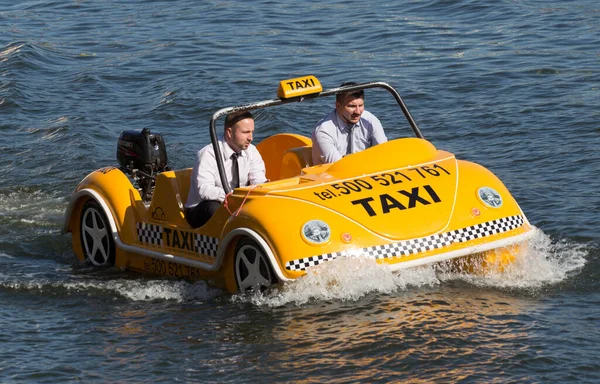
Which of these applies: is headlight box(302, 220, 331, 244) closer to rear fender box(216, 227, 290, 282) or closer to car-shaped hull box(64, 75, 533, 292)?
car-shaped hull box(64, 75, 533, 292)

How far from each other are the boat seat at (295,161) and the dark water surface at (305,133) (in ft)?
4.95

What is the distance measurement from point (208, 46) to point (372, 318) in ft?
44.2

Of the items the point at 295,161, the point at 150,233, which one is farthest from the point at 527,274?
the point at 150,233

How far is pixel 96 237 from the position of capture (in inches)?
448

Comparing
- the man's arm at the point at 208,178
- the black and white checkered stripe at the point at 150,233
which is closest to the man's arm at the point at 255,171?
the man's arm at the point at 208,178

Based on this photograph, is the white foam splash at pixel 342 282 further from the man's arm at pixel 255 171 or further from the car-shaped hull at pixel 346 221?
the man's arm at pixel 255 171

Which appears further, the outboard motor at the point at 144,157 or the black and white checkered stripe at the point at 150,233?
the outboard motor at the point at 144,157

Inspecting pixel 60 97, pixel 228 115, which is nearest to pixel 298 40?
pixel 60 97

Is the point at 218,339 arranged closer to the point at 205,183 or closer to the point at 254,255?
the point at 254,255

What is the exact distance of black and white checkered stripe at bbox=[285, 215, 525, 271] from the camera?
9016mm

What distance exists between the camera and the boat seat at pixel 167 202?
10383mm

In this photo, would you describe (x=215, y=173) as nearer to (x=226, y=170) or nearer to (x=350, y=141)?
(x=226, y=170)

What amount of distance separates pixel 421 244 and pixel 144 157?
338cm

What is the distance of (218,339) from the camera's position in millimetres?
8961
